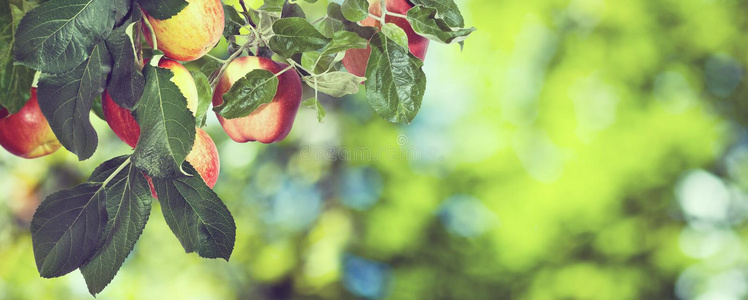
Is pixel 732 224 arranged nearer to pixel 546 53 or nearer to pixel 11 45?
pixel 546 53

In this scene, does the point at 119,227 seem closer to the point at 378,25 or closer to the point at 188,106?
the point at 188,106

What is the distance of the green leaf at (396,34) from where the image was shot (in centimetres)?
44

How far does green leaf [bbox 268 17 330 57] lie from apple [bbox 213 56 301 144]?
7 centimetres

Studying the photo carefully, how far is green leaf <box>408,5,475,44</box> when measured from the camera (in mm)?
436

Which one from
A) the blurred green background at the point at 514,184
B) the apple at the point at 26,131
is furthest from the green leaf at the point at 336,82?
the blurred green background at the point at 514,184

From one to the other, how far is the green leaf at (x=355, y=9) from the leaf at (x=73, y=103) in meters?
0.16

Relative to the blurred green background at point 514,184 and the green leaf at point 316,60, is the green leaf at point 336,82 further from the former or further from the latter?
the blurred green background at point 514,184

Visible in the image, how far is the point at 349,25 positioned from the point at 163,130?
18 cm

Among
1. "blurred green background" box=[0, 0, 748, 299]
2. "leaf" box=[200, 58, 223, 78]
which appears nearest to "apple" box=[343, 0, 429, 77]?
"leaf" box=[200, 58, 223, 78]

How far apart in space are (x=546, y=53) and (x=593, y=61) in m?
0.21

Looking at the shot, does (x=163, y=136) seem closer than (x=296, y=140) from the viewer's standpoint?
Yes

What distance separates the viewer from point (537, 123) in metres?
2.74

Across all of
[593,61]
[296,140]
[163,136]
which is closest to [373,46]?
[163,136]

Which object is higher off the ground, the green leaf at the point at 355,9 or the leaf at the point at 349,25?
the green leaf at the point at 355,9
